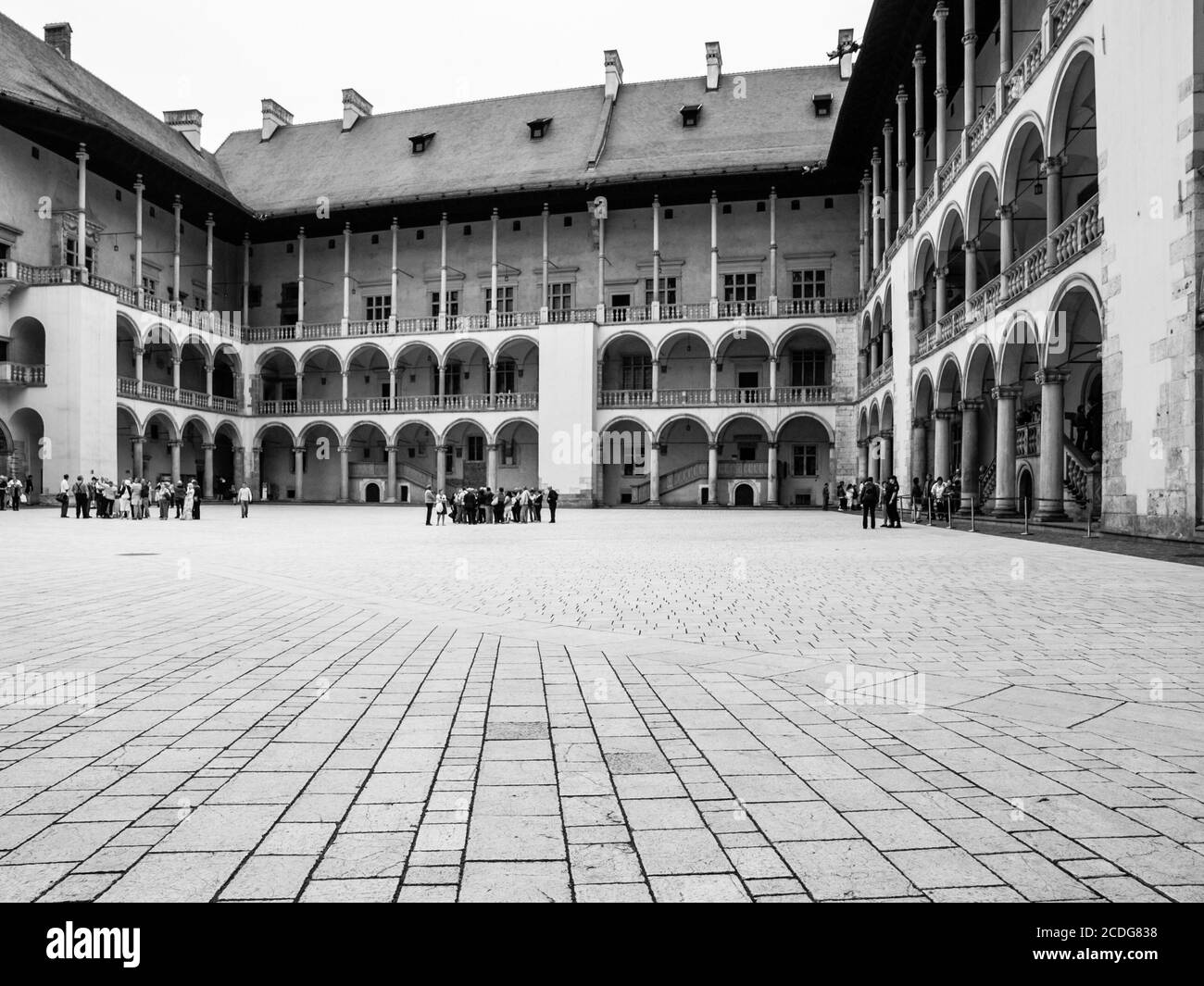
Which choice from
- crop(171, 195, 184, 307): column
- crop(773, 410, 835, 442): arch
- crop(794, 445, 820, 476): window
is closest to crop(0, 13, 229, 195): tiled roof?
crop(171, 195, 184, 307): column

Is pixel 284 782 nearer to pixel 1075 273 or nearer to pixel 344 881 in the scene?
pixel 344 881

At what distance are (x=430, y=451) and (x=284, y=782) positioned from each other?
51.8 m

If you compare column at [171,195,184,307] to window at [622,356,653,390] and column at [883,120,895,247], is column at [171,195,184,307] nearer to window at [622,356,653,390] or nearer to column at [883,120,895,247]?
window at [622,356,653,390]

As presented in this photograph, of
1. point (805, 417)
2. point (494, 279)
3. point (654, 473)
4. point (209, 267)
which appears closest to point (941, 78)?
point (805, 417)

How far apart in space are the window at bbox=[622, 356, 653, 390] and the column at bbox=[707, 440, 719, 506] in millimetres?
6127

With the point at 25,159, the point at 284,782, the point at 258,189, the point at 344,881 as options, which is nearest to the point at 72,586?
the point at 284,782

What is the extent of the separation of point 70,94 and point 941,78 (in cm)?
4031

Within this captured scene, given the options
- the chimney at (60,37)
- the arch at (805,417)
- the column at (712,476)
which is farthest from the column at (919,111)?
the chimney at (60,37)

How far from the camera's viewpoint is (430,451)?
54188 mm

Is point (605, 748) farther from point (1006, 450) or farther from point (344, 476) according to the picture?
point (344, 476)

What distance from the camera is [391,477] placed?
170 feet

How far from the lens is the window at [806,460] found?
4831cm

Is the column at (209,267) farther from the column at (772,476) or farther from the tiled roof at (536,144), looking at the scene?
the column at (772,476)

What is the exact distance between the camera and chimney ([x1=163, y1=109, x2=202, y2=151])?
188 ft
